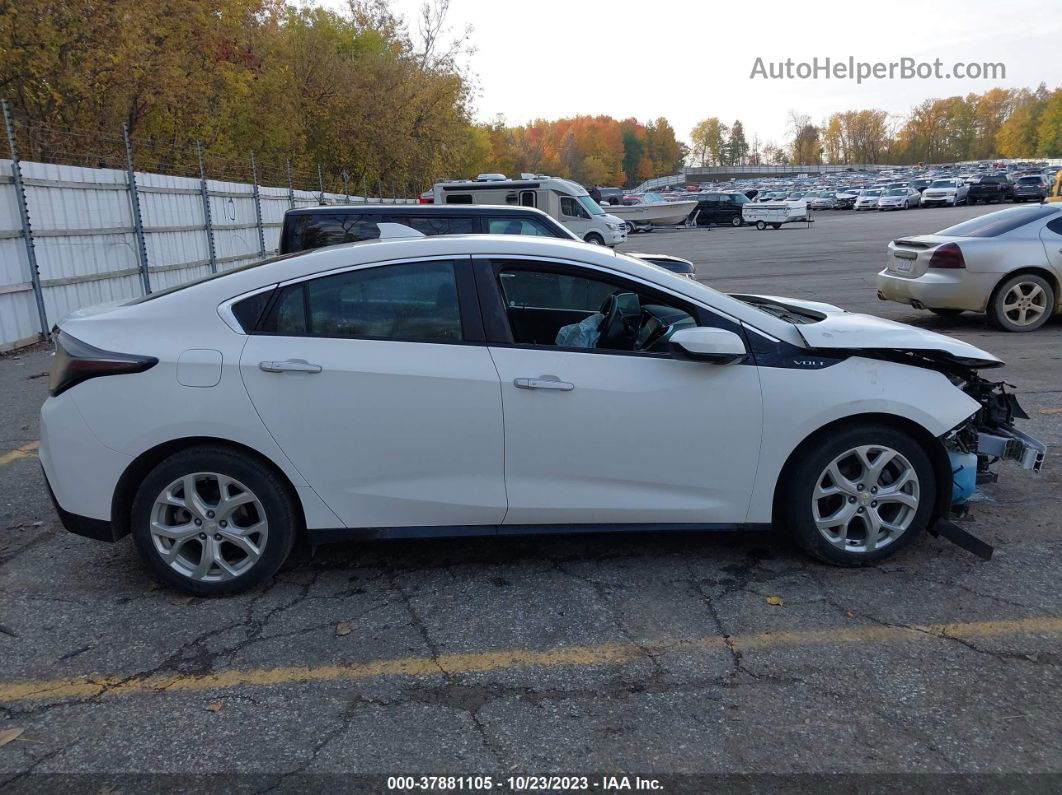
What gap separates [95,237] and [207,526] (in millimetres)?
10696

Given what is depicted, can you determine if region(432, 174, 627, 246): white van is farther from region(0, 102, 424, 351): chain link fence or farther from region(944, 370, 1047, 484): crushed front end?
region(944, 370, 1047, 484): crushed front end

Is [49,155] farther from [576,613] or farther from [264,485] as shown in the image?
[576,613]

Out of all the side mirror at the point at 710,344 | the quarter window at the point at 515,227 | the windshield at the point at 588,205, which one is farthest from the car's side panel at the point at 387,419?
the windshield at the point at 588,205

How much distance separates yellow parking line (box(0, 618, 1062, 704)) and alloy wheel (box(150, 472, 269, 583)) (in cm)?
65

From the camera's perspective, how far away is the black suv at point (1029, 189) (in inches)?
2061

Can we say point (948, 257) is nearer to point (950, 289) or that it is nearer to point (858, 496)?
point (950, 289)

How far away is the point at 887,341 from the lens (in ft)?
13.4

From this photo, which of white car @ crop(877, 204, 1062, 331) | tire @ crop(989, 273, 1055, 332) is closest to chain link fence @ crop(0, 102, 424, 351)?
white car @ crop(877, 204, 1062, 331)

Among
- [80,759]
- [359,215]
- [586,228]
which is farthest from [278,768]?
[586,228]

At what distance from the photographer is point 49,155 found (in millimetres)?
13812

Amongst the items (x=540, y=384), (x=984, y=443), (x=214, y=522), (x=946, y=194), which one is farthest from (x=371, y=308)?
(x=946, y=194)

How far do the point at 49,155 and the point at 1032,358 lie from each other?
14.3 metres

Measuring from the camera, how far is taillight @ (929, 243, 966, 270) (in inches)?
385

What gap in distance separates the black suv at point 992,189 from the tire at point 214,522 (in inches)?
2357
